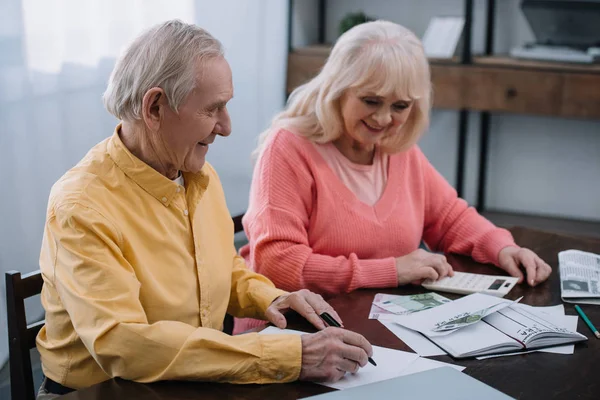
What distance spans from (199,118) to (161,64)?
12 centimetres

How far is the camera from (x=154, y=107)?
137 cm

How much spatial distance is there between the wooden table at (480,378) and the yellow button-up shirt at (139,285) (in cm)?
2

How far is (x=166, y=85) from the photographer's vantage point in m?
1.35

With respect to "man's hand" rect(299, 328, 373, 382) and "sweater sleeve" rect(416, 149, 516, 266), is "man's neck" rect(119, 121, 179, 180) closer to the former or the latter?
"man's hand" rect(299, 328, 373, 382)

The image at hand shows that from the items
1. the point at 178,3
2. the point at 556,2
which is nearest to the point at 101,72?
the point at 178,3

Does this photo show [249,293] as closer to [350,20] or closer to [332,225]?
[332,225]

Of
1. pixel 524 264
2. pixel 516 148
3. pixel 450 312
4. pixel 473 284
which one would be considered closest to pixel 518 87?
pixel 516 148

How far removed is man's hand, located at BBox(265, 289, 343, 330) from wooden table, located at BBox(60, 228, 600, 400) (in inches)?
0.9

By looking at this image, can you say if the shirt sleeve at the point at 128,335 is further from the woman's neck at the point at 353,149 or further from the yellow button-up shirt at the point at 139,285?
the woman's neck at the point at 353,149

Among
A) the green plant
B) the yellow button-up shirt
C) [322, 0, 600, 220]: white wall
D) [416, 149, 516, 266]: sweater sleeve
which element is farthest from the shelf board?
the yellow button-up shirt

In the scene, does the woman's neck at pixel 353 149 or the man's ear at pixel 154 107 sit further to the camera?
the woman's neck at pixel 353 149

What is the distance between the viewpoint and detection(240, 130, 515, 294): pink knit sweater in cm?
188

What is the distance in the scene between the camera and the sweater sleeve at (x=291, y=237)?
72.6 inches

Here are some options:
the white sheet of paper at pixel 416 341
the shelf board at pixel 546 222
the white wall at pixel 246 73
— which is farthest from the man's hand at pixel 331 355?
the shelf board at pixel 546 222
